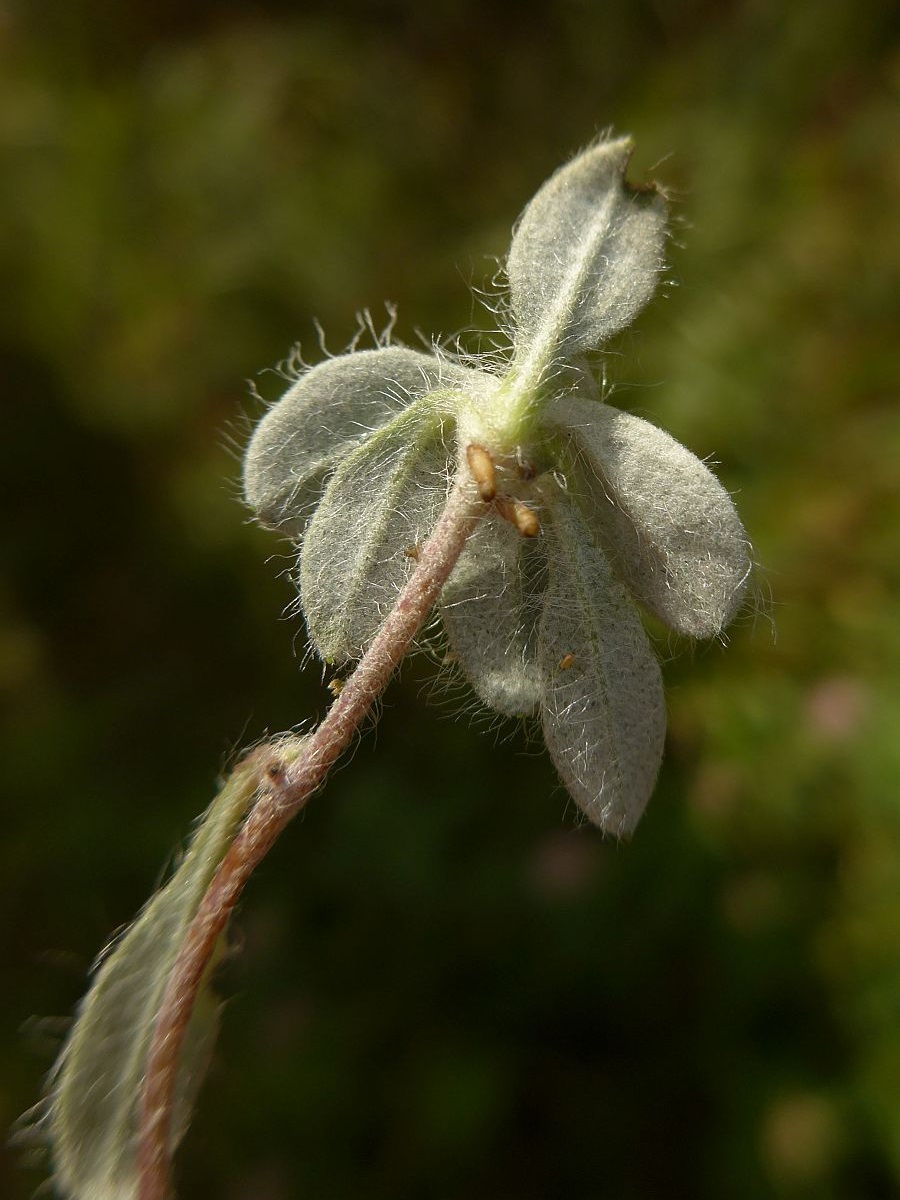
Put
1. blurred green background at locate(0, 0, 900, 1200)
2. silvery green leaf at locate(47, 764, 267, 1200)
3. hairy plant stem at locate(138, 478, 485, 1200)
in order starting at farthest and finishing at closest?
blurred green background at locate(0, 0, 900, 1200)
silvery green leaf at locate(47, 764, 267, 1200)
hairy plant stem at locate(138, 478, 485, 1200)

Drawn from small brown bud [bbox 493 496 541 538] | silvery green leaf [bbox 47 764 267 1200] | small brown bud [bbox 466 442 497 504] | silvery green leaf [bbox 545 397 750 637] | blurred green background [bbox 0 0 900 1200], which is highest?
small brown bud [bbox 466 442 497 504]

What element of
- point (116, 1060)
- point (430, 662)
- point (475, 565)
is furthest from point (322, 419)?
point (430, 662)

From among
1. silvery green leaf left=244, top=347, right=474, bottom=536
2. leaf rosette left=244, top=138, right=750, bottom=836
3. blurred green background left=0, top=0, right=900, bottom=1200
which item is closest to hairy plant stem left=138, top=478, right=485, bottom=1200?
leaf rosette left=244, top=138, right=750, bottom=836

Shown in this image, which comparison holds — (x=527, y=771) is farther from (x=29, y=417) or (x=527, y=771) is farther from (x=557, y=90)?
(x=557, y=90)

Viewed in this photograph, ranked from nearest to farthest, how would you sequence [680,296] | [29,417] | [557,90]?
[680,296], [29,417], [557,90]

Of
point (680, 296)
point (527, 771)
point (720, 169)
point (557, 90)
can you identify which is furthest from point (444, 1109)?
point (557, 90)

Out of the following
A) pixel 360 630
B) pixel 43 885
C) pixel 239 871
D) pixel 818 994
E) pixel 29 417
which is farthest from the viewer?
pixel 29 417

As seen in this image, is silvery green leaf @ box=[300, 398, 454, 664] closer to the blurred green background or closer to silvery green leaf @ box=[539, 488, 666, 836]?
silvery green leaf @ box=[539, 488, 666, 836]
